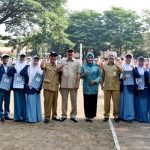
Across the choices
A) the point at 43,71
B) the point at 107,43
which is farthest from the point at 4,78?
the point at 107,43

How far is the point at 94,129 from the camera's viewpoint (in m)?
10.1

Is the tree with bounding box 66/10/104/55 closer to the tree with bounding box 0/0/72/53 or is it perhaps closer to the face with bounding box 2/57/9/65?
the tree with bounding box 0/0/72/53

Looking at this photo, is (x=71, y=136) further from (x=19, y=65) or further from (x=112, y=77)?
(x=19, y=65)

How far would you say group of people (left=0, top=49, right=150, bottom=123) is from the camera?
1070cm

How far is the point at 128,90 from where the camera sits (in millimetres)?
10992

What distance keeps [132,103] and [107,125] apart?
968 mm

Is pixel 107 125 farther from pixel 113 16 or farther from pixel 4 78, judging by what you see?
pixel 113 16

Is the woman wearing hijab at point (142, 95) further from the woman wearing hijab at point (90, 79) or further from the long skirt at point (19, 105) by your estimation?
the long skirt at point (19, 105)

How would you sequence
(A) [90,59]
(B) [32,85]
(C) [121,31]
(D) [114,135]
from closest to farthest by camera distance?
(D) [114,135] < (B) [32,85] < (A) [90,59] < (C) [121,31]

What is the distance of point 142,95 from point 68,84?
2.01 m

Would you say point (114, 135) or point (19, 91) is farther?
point (19, 91)

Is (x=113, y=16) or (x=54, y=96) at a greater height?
(x=113, y=16)

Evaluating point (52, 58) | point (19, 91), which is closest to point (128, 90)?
point (52, 58)

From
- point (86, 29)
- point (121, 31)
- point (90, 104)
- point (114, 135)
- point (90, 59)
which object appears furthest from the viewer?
point (86, 29)
